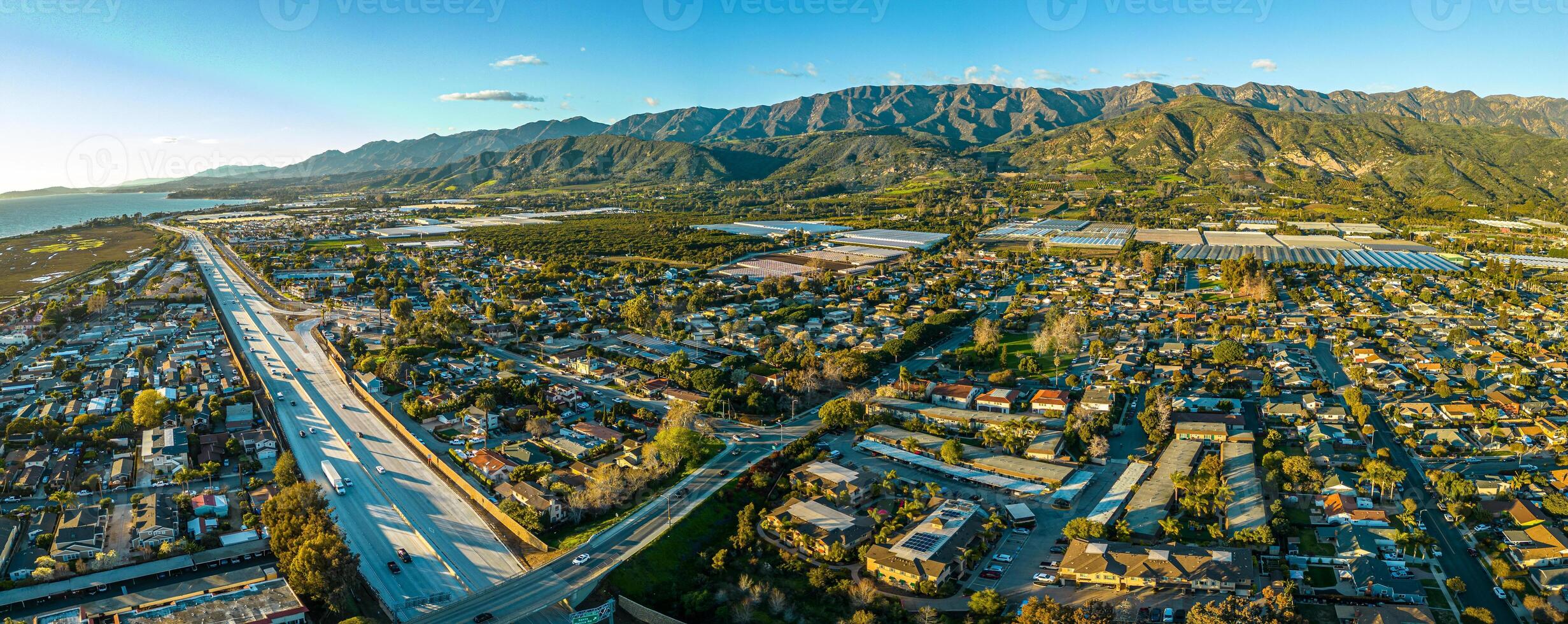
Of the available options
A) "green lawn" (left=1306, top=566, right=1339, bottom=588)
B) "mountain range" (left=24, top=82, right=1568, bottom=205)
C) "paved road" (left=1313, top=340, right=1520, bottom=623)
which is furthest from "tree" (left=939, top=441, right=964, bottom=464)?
"mountain range" (left=24, top=82, right=1568, bottom=205)

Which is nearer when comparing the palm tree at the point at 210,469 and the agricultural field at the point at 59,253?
the palm tree at the point at 210,469

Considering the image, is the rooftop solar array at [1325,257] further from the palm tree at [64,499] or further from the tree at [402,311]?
the palm tree at [64,499]

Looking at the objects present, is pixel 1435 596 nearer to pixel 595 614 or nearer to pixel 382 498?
pixel 595 614

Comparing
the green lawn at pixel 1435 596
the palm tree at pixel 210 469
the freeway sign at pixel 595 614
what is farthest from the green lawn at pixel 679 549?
the green lawn at pixel 1435 596

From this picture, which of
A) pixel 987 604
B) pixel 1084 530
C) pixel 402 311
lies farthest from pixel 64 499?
pixel 1084 530

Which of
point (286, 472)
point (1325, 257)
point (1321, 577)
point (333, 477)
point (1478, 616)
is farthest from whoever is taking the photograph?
point (1325, 257)

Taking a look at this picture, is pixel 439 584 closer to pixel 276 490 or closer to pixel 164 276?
pixel 276 490
